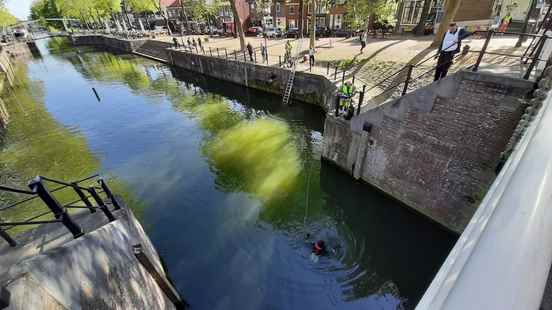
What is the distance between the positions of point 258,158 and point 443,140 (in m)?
7.45

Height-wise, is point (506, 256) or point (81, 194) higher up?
point (506, 256)

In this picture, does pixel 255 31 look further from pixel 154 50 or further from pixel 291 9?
pixel 154 50

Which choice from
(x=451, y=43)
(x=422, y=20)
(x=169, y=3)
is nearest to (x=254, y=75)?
(x=451, y=43)

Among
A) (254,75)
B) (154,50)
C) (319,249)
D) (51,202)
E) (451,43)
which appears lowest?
(319,249)

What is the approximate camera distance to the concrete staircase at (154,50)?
34441 mm

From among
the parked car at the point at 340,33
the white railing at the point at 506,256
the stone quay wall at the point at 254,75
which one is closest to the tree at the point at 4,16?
the stone quay wall at the point at 254,75

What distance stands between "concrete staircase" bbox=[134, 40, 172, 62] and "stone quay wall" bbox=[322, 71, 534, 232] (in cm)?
3294

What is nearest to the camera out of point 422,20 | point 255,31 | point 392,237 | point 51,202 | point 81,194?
point 51,202

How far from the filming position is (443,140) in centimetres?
715

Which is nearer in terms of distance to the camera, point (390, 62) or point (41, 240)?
point (41, 240)

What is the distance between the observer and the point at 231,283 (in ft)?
22.1

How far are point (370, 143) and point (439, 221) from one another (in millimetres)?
3289

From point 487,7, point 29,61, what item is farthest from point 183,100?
point 29,61

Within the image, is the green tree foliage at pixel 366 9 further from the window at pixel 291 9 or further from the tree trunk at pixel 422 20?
the window at pixel 291 9
